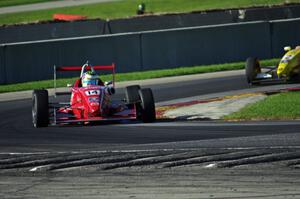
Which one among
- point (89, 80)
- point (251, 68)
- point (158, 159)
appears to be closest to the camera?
point (158, 159)

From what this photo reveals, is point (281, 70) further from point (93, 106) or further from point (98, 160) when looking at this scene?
point (98, 160)

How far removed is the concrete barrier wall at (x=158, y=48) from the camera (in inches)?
1283

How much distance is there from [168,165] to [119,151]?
1918 mm

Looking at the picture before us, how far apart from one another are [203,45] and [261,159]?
19.9m

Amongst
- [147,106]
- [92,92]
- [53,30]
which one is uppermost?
[53,30]

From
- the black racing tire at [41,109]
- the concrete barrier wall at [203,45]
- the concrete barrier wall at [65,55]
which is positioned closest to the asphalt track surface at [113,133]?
the black racing tire at [41,109]

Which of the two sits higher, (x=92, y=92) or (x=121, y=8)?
(x=121, y=8)

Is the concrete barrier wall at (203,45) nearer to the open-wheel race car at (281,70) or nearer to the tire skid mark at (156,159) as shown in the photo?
the open-wheel race car at (281,70)

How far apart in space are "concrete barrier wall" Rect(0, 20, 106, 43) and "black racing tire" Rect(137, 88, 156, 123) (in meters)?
16.7

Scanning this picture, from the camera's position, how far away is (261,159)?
1397cm

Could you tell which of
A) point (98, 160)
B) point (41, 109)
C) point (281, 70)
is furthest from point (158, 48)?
point (98, 160)

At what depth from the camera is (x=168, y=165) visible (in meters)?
13.9

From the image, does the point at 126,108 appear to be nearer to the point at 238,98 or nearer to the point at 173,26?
the point at 238,98

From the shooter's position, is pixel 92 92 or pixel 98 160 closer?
pixel 98 160
